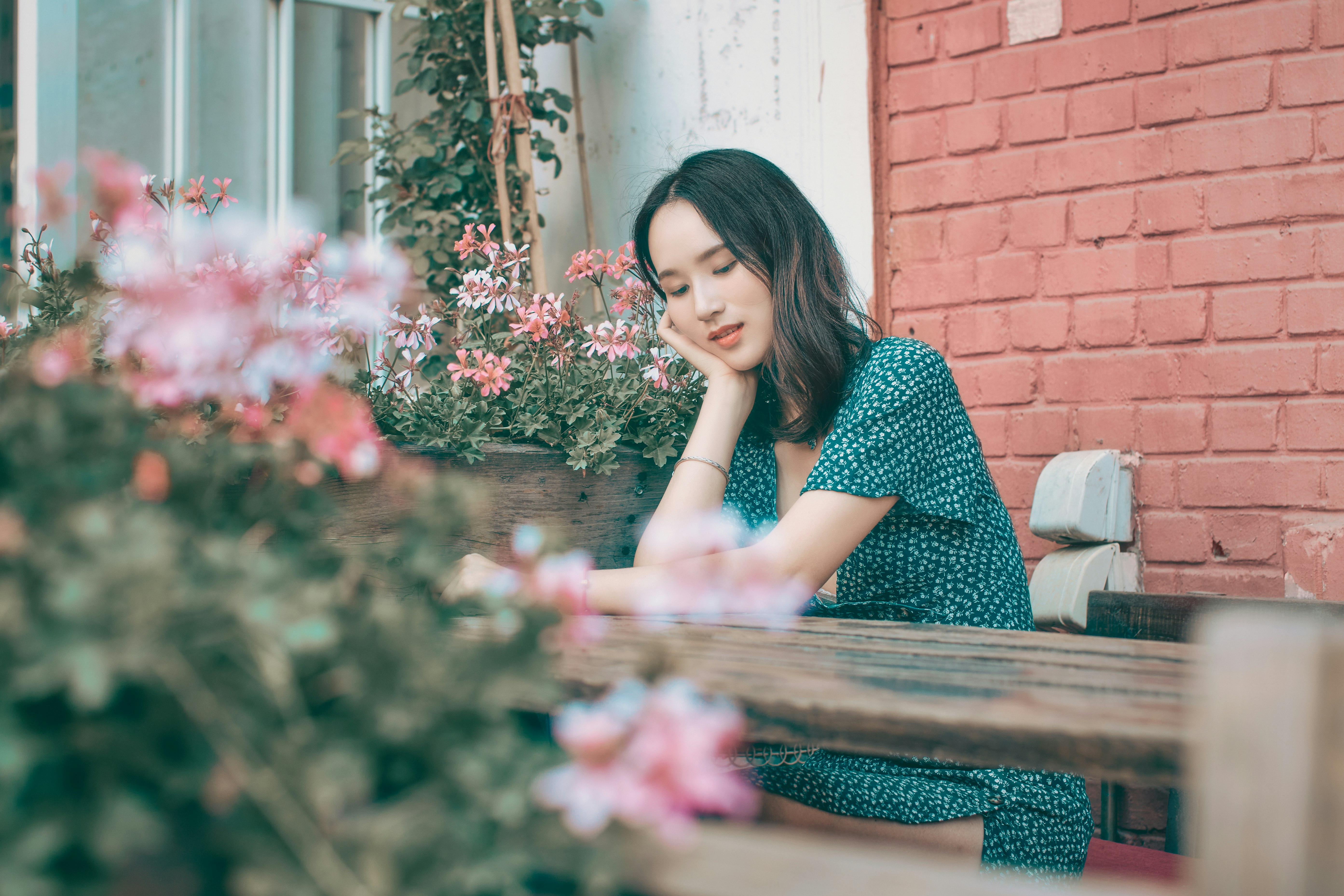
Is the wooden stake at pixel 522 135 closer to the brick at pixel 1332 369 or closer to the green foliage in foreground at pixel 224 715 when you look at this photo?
the brick at pixel 1332 369

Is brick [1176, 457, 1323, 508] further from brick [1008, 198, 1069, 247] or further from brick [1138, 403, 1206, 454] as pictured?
brick [1008, 198, 1069, 247]

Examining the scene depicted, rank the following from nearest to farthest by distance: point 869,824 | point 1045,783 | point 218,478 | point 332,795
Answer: point 332,795, point 218,478, point 869,824, point 1045,783

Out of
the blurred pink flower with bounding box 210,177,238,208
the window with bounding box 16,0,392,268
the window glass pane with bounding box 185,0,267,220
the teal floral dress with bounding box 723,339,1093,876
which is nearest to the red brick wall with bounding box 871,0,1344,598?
the teal floral dress with bounding box 723,339,1093,876

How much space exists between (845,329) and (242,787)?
166 centimetres

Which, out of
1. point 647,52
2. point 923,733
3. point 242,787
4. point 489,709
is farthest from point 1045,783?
point 647,52

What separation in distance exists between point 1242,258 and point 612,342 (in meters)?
1.33

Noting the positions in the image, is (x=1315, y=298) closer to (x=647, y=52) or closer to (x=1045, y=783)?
(x=1045, y=783)

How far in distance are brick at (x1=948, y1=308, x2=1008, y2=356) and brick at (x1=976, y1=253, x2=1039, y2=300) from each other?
4 centimetres

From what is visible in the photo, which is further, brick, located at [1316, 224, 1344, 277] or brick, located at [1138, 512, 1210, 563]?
brick, located at [1138, 512, 1210, 563]

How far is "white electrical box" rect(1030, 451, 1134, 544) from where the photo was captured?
7.21ft

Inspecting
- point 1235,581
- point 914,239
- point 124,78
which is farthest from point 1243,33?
point 124,78

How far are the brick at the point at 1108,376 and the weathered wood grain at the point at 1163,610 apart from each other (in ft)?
2.04

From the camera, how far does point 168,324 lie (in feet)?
2.11

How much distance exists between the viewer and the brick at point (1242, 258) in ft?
7.07
